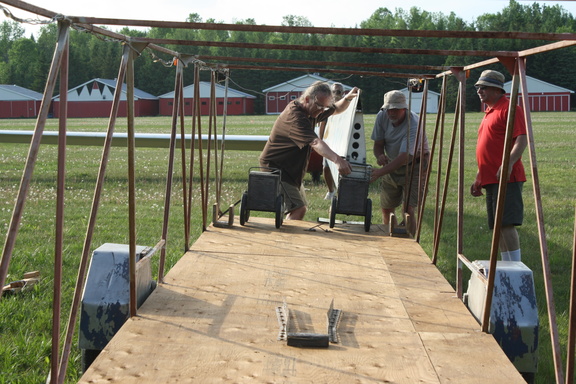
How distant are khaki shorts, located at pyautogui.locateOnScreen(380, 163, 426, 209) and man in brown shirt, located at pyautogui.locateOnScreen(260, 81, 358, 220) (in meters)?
1.02

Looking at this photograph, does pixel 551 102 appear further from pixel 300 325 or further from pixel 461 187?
pixel 300 325

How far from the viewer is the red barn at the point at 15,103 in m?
76.0

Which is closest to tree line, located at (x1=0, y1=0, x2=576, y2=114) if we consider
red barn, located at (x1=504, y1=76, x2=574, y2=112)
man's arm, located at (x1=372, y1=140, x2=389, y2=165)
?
red barn, located at (x1=504, y1=76, x2=574, y2=112)

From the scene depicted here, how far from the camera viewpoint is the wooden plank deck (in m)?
3.22

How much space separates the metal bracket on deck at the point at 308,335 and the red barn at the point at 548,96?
76470 mm

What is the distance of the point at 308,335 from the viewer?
354 cm

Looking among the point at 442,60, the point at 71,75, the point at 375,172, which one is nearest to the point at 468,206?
the point at 375,172

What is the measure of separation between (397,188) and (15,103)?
2983 inches

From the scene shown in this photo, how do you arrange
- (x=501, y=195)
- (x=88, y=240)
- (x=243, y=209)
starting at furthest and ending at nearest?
(x=243, y=209)
(x=501, y=195)
(x=88, y=240)

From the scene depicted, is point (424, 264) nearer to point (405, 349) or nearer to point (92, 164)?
point (405, 349)

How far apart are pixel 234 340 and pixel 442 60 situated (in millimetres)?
69754

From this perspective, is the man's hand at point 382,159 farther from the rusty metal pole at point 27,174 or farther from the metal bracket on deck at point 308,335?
the rusty metal pole at point 27,174

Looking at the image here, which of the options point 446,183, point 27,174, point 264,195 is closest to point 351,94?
point 264,195

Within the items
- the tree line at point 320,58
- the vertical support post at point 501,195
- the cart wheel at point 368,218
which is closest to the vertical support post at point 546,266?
the vertical support post at point 501,195
